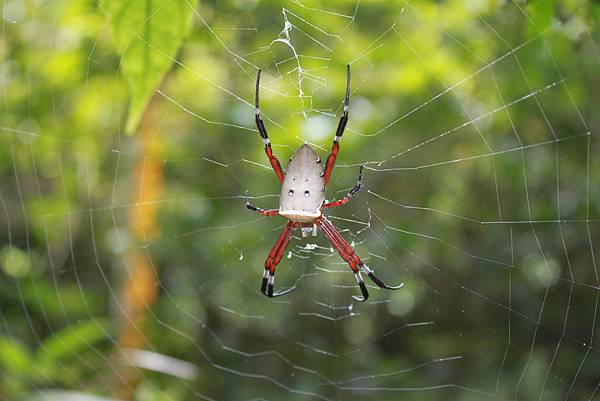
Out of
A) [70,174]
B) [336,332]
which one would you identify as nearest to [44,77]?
[70,174]

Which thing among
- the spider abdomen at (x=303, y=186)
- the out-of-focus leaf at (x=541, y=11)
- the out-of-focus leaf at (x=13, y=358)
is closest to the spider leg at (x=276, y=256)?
the spider abdomen at (x=303, y=186)

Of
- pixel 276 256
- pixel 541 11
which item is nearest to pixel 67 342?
pixel 276 256

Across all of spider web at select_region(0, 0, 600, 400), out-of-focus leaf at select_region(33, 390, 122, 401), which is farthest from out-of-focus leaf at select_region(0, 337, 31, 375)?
out-of-focus leaf at select_region(33, 390, 122, 401)

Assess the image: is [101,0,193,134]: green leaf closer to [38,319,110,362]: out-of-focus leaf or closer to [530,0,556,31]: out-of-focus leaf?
[530,0,556,31]: out-of-focus leaf

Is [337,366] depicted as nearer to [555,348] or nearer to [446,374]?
[446,374]

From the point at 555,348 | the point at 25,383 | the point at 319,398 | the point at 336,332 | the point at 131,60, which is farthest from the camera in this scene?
the point at 336,332

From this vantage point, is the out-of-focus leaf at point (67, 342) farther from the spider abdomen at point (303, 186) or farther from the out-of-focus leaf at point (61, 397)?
the spider abdomen at point (303, 186)
